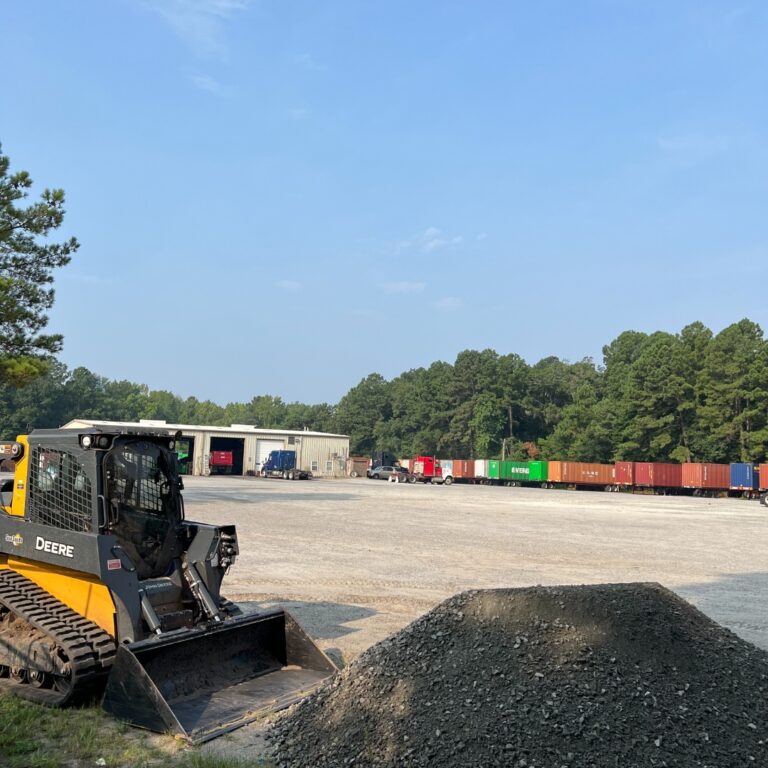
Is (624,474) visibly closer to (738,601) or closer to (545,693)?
(738,601)

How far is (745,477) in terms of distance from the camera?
53781 millimetres

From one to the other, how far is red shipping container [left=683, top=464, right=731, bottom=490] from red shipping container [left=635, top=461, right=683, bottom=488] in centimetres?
160

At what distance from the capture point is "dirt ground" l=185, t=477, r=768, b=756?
423 inches

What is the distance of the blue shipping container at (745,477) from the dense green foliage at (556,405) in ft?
42.0

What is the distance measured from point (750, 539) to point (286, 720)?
67.4 ft

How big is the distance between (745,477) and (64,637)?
56192 mm

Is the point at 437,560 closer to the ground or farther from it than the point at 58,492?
closer to the ground

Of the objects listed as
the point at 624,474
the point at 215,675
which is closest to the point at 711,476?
the point at 624,474

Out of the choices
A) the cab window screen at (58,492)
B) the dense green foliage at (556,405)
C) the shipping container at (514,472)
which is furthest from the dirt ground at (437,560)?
the shipping container at (514,472)

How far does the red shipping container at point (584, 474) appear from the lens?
64750 mm

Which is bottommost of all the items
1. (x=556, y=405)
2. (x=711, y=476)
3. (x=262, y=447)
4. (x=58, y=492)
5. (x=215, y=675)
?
(x=215, y=675)

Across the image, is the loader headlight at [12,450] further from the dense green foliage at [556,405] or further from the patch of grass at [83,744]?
the dense green foliage at [556,405]

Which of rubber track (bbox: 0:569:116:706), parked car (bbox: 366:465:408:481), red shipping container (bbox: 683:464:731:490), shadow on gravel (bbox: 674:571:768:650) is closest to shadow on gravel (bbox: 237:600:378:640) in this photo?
rubber track (bbox: 0:569:116:706)

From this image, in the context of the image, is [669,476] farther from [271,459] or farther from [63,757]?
[63,757]
